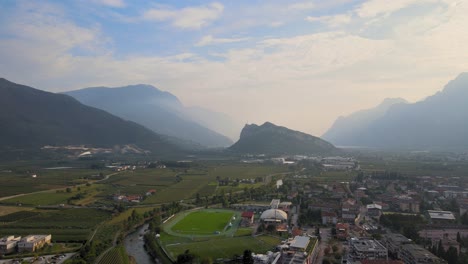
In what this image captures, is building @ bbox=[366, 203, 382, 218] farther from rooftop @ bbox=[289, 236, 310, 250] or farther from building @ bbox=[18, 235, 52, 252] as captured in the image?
building @ bbox=[18, 235, 52, 252]

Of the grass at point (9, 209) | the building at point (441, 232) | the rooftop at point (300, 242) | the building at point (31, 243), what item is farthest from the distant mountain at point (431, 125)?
the building at point (31, 243)

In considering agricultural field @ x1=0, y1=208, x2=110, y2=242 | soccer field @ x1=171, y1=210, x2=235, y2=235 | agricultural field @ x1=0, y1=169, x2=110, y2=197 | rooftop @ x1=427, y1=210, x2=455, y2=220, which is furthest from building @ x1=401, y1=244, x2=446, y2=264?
agricultural field @ x1=0, y1=169, x2=110, y2=197

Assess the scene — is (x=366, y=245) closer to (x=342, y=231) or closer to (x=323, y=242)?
(x=323, y=242)

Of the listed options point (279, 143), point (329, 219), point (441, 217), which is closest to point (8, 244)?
point (329, 219)

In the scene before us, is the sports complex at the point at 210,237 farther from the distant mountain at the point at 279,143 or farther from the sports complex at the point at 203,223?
the distant mountain at the point at 279,143

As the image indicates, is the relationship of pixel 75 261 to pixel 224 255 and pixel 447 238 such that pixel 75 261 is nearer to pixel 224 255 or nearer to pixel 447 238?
pixel 224 255
